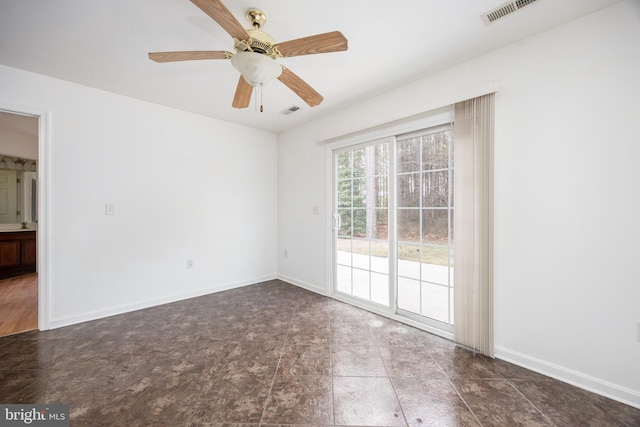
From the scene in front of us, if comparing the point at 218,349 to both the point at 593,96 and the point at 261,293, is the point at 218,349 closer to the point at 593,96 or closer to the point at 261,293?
the point at 261,293

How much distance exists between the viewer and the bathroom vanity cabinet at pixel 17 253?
432 cm

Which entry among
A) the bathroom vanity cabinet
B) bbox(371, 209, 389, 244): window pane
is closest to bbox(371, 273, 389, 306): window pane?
bbox(371, 209, 389, 244): window pane

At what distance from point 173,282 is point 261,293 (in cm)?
Answer: 120

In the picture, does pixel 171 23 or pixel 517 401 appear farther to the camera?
pixel 171 23

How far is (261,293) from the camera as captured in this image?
3623mm

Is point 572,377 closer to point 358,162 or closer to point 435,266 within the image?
point 435,266

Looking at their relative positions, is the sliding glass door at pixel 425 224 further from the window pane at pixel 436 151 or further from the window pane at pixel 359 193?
the window pane at pixel 359 193

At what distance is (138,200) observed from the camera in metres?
3.06

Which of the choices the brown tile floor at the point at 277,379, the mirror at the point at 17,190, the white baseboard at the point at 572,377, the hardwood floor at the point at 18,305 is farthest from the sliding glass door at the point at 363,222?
the mirror at the point at 17,190

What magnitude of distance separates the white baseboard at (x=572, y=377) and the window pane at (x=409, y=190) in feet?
4.89

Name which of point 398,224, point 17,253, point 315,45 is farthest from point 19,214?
point 398,224

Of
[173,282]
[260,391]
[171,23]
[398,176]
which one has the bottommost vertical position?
[260,391]

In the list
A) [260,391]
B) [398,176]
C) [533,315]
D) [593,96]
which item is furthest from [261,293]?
[593,96]

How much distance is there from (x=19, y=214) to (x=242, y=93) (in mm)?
6185
